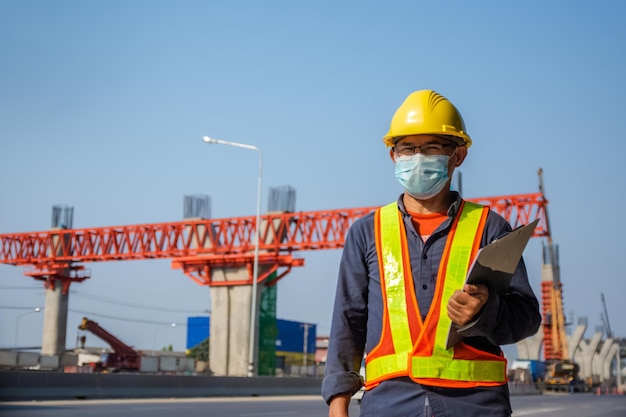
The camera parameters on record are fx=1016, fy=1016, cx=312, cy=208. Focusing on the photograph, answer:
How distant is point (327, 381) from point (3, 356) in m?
59.7

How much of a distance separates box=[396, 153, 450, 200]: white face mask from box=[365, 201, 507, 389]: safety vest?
0.49 ft

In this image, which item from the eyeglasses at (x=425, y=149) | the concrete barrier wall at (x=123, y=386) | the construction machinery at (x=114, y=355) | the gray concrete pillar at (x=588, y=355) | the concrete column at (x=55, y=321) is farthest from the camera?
the gray concrete pillar at (x=588, y=355)

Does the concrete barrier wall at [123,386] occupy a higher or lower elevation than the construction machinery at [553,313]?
lower

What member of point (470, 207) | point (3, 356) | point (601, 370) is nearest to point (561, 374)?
point (3, 356)

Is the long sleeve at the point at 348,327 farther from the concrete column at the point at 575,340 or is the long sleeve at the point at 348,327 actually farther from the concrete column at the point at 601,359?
the concrete column at the point at 601,359

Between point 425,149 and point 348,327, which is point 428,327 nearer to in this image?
point 348,327

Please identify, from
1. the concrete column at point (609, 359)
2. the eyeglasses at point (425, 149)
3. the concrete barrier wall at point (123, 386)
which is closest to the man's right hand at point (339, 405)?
the eyeglasses at point (425, 149)

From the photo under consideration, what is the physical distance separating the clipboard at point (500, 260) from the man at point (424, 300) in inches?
1.5

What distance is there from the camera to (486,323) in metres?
3.22

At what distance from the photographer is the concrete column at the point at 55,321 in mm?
80688

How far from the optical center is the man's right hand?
11.3 ft

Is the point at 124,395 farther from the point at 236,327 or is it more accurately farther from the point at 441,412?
the point at 236,327

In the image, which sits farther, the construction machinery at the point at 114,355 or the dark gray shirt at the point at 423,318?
the construction machinery at the point at 114,355

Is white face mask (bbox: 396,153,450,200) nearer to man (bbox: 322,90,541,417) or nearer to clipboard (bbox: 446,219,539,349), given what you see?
man (bbox: 322,90,541,417)
